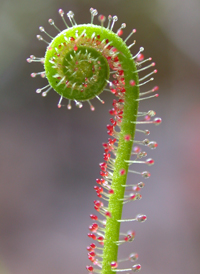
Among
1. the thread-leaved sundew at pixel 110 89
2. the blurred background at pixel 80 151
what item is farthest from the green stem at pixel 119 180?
the blurred background at pixel 80 151

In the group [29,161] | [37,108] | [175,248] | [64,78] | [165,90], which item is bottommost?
[175,248]

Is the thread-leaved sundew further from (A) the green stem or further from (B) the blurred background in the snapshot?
(B) the blurred background

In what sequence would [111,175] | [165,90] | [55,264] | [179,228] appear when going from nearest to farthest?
[111,175]
[55,264]
[179,228]
[165,90]

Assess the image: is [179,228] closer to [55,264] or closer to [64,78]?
[55,264]

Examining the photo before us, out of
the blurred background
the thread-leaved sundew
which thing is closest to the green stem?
the thread-leaved sundew

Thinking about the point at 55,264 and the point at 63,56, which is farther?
the point at 55,264

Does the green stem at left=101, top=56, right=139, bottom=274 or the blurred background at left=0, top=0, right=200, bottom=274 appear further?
the blurred background at left=0, top=0, right=200, bottom=274

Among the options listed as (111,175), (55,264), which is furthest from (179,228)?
(111,175)
